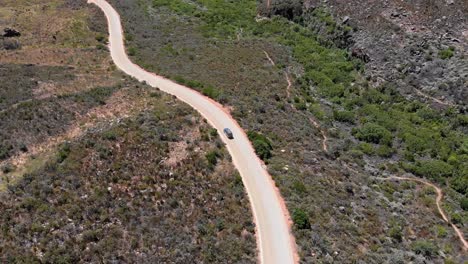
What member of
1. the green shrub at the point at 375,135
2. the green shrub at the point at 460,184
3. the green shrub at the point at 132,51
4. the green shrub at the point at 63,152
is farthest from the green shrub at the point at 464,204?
the green shrub at the point at 132,51

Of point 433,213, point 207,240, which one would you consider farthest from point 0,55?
point 433,213

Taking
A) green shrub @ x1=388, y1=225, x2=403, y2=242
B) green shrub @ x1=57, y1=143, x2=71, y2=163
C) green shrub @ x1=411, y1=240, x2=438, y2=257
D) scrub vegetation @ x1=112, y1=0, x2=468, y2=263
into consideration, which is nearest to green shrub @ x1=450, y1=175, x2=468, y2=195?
scrub vegetation @ x1=112, y1=0, x2=468, y2=263

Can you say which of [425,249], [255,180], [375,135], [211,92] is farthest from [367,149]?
[211,92]

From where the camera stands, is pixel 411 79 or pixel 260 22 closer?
pixel 411 79

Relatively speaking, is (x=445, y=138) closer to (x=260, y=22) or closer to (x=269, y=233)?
(x=269, y=233)

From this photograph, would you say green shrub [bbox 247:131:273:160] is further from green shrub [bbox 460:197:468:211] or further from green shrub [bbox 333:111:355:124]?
green shrub [bbox 460:197:468:211]
